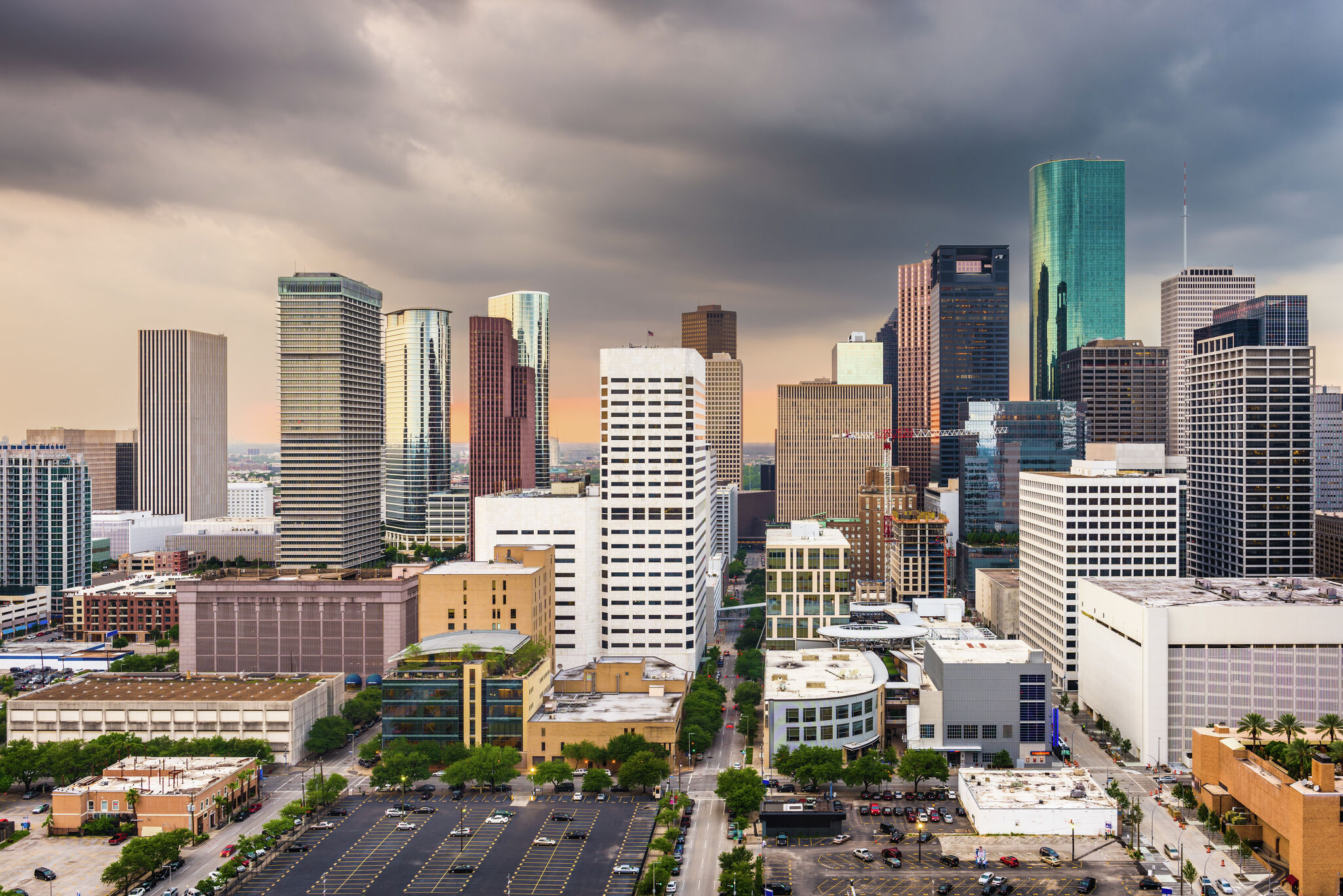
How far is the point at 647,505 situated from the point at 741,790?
248 feet

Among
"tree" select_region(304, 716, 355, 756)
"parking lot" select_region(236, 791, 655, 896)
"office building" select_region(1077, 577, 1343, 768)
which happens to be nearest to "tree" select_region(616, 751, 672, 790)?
"parking lot" select_region(236, 791, 655, 896)

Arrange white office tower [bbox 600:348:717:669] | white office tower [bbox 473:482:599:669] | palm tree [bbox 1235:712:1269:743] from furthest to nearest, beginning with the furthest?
1. white office tower [bbox 600:348:717:669]
2. white office tower [bbox 473:482:599:669]
3. palm tree [bbox 1235:712:1269:743]

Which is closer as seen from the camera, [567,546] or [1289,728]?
[1289,728]

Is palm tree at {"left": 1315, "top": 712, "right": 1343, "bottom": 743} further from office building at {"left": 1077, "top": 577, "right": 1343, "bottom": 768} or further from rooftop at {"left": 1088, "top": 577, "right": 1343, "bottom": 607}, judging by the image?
rooftop at {"left": 1088, "top": 577, "right": 1343, "bottom": 607}

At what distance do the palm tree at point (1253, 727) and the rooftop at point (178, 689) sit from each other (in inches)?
5284

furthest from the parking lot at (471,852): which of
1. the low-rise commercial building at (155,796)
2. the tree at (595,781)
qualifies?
the low-rise commercial building at (155,796)

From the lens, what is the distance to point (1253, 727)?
129 m

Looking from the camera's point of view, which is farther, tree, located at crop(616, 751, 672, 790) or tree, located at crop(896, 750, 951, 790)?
tree, located at crop(896, 750, 951, 790)

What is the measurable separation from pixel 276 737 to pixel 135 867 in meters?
45.1

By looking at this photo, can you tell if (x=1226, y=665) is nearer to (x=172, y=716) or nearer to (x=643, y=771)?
(x=643, y=771)

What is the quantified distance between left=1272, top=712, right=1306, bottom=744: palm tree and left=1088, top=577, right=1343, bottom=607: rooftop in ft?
53.8

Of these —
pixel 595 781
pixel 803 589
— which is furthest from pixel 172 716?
pixel 803 589

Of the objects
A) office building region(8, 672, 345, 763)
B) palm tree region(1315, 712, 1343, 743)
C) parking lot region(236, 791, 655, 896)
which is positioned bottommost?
parking lot region(236, 791, 655, 896)

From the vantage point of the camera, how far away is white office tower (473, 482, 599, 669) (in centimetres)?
18800
